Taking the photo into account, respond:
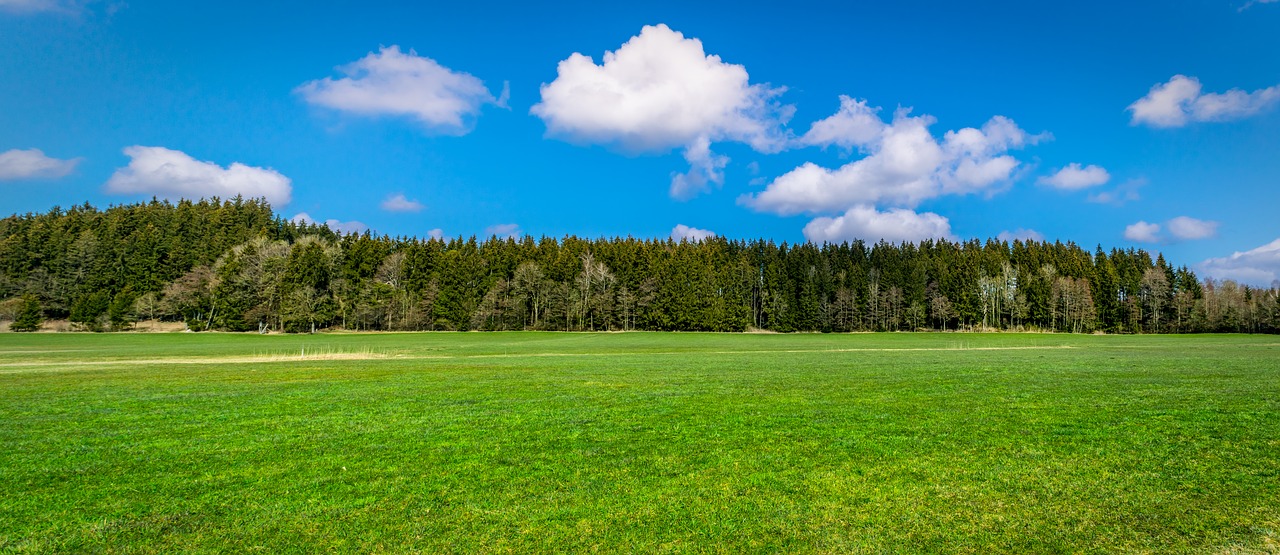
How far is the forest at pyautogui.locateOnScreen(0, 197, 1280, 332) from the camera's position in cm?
10175

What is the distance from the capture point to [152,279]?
Answer: 10912cm

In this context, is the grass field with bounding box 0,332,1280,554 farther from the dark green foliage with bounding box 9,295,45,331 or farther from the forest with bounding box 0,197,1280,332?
the dark green foliage with bounding box 9,295,45,331

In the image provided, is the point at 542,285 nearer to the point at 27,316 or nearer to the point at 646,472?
the point at 27,316

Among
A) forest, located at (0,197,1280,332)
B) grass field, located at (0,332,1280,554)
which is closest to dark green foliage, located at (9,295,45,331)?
forest, located at (0,197,1280,332)

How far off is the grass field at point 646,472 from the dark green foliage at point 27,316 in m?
110

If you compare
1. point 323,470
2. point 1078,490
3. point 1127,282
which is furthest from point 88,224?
point 1127,282

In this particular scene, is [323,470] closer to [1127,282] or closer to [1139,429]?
[1139,429]

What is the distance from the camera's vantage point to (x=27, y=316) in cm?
9538

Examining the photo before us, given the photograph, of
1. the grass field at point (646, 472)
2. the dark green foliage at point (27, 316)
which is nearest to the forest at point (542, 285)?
the dark green foliage at point (27, 316)

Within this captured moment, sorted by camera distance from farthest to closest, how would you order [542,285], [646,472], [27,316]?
1. [542,285]
2. [27,316]
3. [646,472]

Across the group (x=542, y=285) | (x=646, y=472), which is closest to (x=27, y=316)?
(x=542, y=285)

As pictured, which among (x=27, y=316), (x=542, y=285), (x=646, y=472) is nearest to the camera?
(x=646, y=472)

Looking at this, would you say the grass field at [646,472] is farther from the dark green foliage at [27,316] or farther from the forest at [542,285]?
the dark green foliage at [27,316]

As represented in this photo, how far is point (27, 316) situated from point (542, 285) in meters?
79.4
